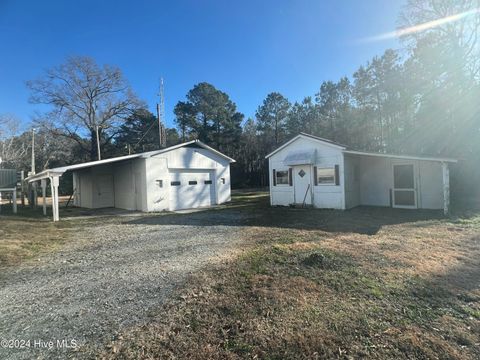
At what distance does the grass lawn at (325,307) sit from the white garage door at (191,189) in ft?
30.4

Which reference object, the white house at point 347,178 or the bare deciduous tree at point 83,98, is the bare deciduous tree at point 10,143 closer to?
the bare deciduous tree at point 83,98

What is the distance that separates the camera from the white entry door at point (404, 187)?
1212 cm

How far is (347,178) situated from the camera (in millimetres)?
12297

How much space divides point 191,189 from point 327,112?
26240mm

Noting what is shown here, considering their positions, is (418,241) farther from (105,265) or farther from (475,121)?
(475,121)

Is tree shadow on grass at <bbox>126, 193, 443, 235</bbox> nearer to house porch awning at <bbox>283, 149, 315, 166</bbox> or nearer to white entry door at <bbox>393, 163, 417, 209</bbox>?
white entry door at <bbox>393, 163, 417, 209</bbox>

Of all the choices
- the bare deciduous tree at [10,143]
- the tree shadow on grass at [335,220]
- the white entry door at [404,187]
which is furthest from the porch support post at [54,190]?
the bare deciduous tree at [10,143]

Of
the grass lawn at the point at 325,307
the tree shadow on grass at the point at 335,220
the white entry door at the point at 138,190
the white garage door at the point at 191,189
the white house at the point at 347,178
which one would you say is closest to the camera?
the grass lawn at the point at 325,307

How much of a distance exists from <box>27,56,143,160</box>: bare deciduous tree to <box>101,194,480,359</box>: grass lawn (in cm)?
2924

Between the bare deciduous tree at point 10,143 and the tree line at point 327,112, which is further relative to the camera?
the bare deciduous tree at point 10,143

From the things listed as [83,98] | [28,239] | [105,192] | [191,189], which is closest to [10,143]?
[83,98]

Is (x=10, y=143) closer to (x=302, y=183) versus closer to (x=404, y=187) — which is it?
(x=302, y=183)

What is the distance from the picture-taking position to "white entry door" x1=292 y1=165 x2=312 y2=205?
13.0 m

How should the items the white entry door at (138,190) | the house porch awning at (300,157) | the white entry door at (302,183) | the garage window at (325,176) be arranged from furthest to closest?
the white entry door at (138,190), the white entry door at (302,183), the house porch awning at (300,157), the garage window at (325,176)
